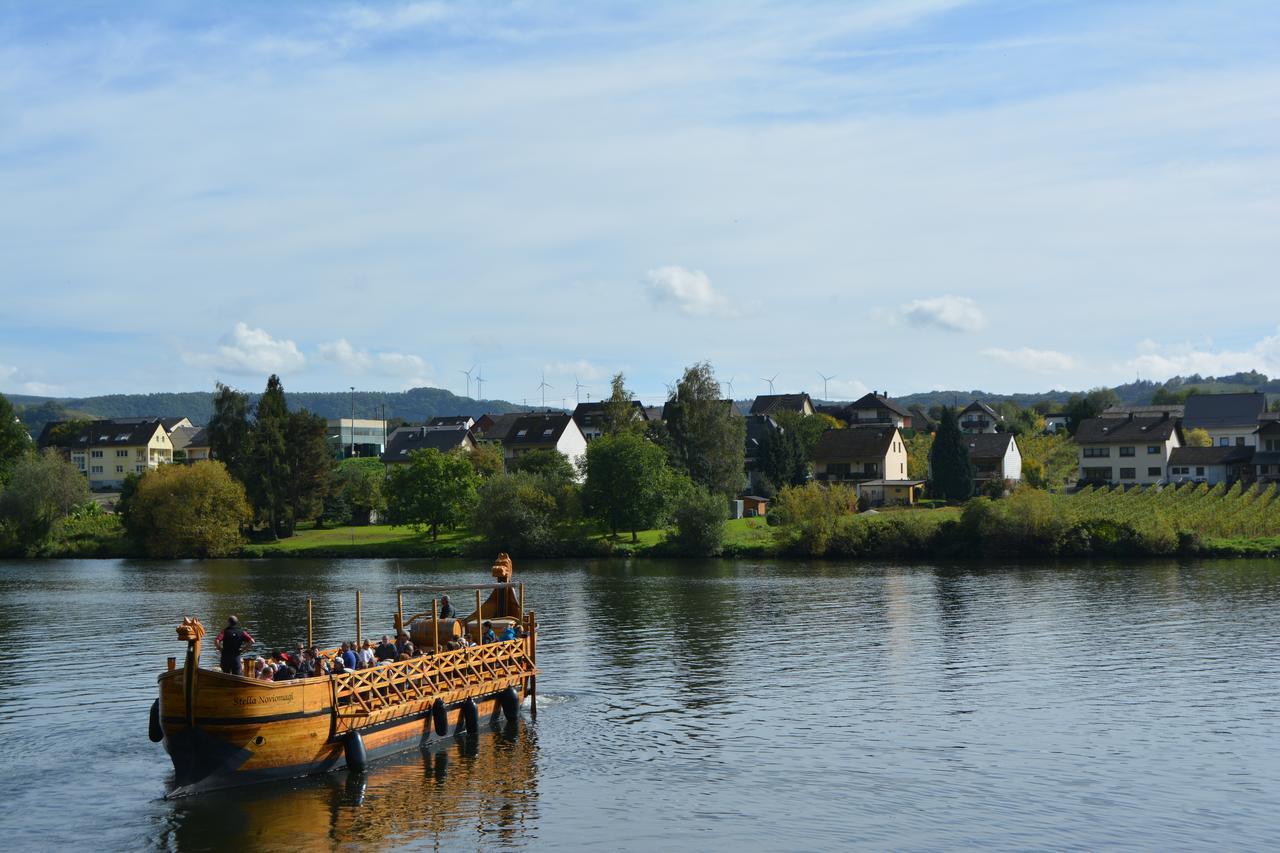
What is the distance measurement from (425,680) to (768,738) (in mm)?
9425

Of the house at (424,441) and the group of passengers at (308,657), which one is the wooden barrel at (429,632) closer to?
the group of passengers at (308,657)

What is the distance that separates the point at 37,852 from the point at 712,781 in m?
14.7

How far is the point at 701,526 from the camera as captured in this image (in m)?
99.8

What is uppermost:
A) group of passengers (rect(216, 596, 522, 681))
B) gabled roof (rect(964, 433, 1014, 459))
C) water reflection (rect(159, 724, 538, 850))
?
gabled roof (rect(964, 433, 1014, 459))

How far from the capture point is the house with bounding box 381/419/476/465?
174 metres

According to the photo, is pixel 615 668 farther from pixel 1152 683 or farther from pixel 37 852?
pixel 37 852

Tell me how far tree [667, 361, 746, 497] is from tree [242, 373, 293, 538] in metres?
37.4

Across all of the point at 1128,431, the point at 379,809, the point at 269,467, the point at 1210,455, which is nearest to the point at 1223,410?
the point at 1128,431

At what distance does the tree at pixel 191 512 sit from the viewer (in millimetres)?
111938

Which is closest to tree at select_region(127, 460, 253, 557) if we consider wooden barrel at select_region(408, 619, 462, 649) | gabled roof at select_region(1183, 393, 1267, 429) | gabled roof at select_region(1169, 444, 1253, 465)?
wooden barrel at select_region(408, 619, 462, 649)

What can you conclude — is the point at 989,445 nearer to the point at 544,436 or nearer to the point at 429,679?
the point at 544,436

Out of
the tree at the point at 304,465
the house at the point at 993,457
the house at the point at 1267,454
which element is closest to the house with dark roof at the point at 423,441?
the tree at the point at 304,465

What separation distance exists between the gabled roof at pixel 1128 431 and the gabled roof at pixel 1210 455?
252 centimetres

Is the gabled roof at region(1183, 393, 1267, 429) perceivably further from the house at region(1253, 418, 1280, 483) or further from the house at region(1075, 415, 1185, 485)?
the house at region(1253, 418, 1280, 483)
